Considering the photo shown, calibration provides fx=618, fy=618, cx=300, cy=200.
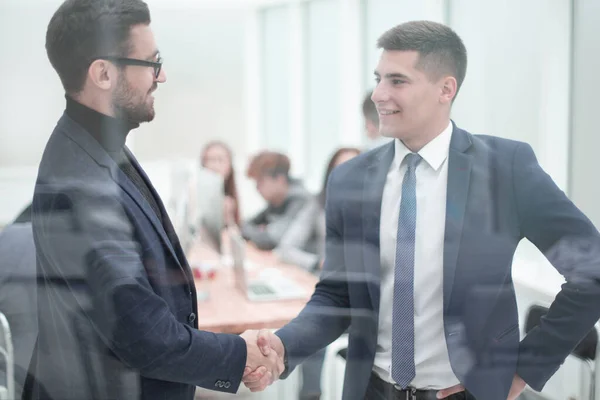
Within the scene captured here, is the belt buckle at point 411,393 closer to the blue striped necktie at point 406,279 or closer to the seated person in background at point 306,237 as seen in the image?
the blue striped necktie at point 406,279

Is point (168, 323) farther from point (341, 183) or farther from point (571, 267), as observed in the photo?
point (571, 267)

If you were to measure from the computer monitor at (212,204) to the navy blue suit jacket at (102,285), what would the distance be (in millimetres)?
1105

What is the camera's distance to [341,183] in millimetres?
1487

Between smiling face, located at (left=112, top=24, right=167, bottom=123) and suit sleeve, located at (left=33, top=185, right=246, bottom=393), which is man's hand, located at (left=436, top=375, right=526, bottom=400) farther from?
smiling face, located at (left=112, top=24, right=167, bottom=123)

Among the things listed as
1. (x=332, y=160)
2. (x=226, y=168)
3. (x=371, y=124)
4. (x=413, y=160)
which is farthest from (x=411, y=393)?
(x=226, y=168)

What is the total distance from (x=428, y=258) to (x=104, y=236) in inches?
27.1

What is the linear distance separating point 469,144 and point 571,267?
13.5 inches

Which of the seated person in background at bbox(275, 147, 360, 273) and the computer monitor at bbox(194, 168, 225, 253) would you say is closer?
the seated person in background at bbox(275, 147, 360, 273)

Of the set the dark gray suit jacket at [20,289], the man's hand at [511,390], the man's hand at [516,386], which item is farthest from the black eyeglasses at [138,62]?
the man's hand at [516,386]

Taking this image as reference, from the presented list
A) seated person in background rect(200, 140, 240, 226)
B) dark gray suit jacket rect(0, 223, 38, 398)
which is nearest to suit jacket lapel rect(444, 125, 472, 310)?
seated person in background rect(200, 140, 240, 226)

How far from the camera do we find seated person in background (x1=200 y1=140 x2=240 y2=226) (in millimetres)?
1959

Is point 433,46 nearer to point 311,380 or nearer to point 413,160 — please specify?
point 413,160

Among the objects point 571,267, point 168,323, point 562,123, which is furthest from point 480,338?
point 168,323

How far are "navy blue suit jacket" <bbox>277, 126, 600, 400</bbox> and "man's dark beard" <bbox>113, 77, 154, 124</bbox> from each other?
520mm
